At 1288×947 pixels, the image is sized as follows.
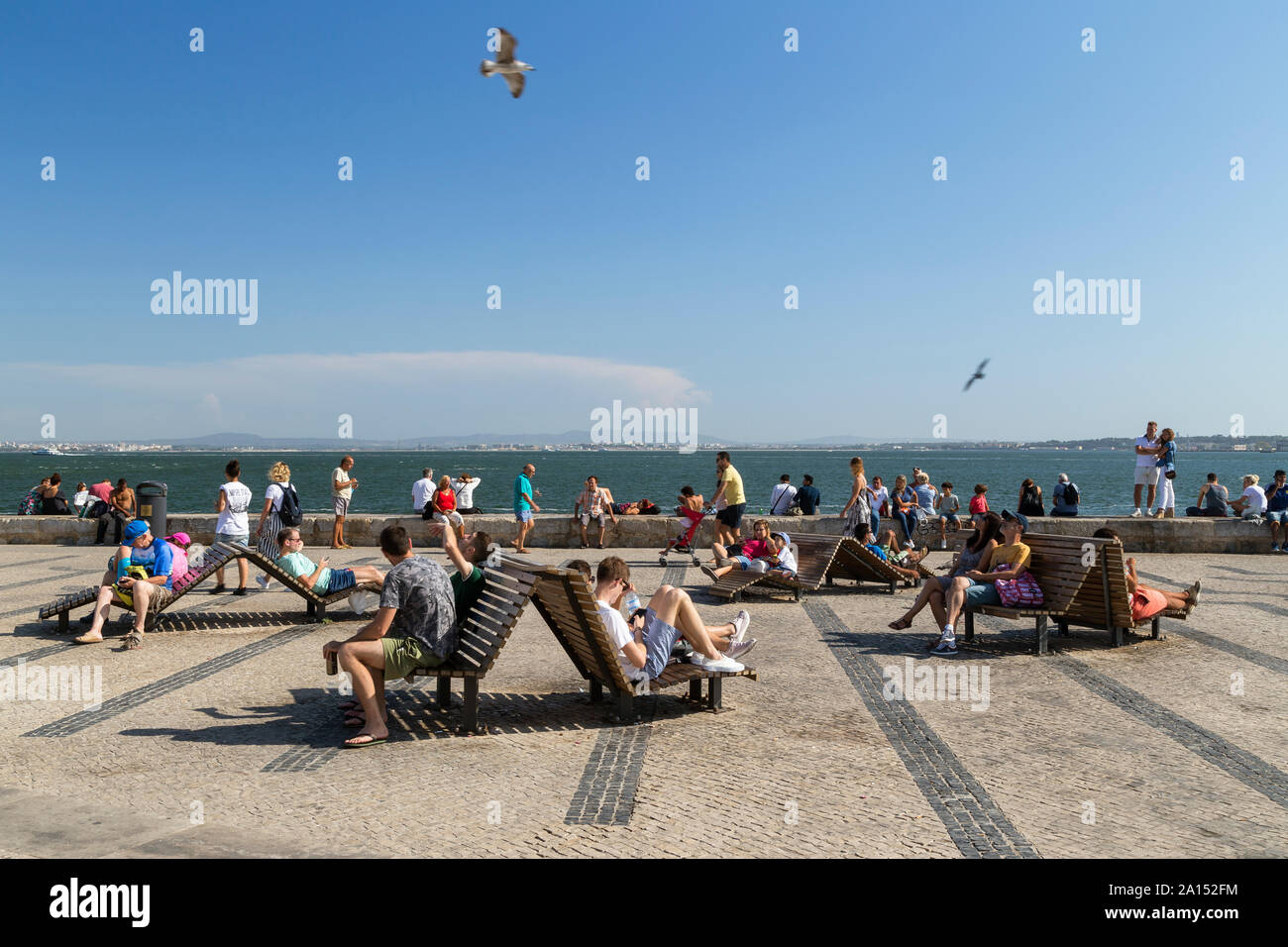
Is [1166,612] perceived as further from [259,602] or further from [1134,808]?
[259,602]

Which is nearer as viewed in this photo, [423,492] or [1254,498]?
[1254,498]

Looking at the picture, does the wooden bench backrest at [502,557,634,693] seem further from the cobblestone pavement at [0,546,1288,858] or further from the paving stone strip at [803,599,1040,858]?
the paving stone strip at [803,599,1040,858]

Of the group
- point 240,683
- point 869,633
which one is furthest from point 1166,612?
point 240,683

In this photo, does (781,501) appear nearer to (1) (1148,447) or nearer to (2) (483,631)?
(1) (1148,447)

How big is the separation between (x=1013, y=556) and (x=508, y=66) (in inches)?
282

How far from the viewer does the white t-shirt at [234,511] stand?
10.0 metres

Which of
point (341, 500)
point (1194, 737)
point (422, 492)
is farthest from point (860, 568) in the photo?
point (422, 492)

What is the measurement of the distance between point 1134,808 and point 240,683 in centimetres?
547

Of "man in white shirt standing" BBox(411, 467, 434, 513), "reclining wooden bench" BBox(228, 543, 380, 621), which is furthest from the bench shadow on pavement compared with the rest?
"man in white shirt standing" BBox(411, 467, 434, 513)

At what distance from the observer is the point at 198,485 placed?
256ft

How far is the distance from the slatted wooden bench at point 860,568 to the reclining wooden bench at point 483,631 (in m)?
5.66

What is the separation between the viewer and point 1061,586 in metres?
7.51

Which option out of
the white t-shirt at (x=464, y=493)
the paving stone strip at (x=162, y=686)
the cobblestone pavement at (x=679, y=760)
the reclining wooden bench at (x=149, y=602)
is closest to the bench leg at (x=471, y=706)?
the cobblestone pavement at (x=679, y=760)

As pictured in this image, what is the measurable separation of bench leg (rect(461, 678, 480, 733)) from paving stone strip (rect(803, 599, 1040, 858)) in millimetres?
2348
